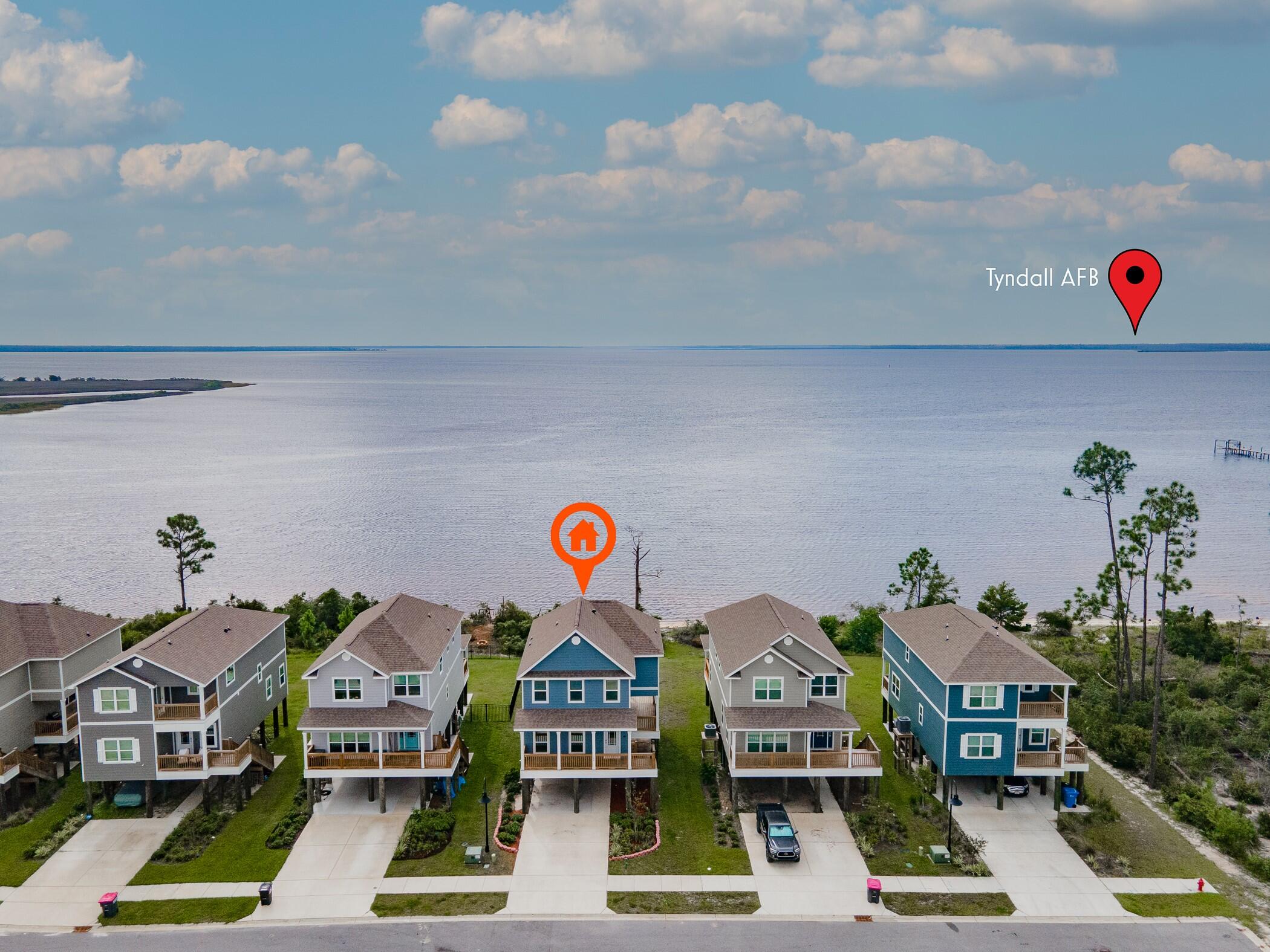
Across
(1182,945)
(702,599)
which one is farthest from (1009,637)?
(702,599)

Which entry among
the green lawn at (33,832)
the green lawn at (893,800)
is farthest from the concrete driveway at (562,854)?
the green lawn at (33,832)

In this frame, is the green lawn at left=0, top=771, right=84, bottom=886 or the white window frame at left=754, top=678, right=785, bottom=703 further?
the white window frame at left=754, top=678, right=785, bottom=703

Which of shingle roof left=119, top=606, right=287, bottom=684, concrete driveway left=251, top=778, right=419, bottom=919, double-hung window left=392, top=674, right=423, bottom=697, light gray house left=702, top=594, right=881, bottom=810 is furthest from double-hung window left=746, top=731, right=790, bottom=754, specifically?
shingle roof left=119, top=606, right=287, bottom=684

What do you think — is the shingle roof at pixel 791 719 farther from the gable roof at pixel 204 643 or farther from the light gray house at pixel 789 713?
the gable roof at pixel 204 643

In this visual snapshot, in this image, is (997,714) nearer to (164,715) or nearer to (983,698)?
(983,698)

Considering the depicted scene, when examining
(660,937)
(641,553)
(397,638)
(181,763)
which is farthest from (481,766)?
(641,553)

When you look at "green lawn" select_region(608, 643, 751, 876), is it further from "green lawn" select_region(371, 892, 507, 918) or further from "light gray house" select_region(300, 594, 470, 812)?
"light gray house" select_region(300, 594, 470, 812)

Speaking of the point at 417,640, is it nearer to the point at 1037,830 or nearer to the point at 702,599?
the point at 1037,830
